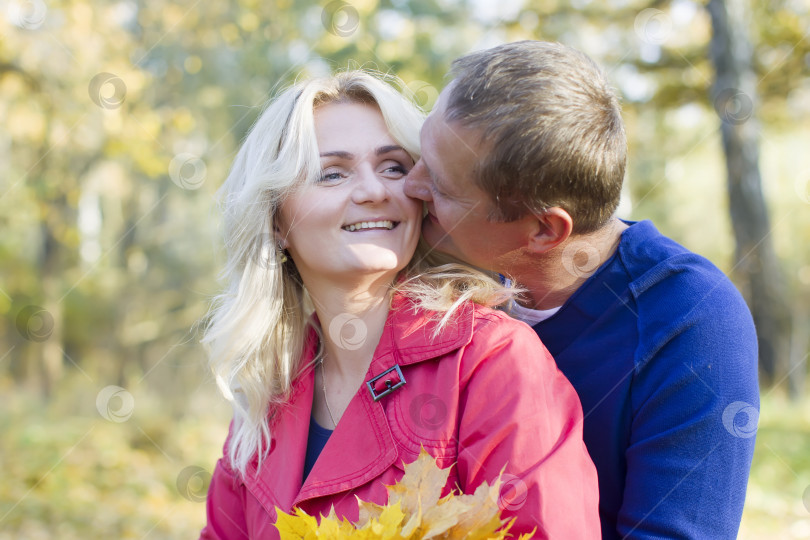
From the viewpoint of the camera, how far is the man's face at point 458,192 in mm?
2164

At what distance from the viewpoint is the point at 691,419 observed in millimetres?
1913

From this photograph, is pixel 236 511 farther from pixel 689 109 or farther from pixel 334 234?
pixel 689 109

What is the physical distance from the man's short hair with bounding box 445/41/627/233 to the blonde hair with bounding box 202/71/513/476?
14.6 inches

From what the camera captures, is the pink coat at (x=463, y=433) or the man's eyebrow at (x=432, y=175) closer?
the pink coat at (x=463, y=433)

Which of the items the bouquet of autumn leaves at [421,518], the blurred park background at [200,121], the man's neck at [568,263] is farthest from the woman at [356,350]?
the blurred park background at [200,121]

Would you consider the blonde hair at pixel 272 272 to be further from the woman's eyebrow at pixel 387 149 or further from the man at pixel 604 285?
the man at pixel 604 285

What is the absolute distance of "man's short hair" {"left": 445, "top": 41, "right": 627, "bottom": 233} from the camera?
2016mm

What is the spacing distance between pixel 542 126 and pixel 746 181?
663cm

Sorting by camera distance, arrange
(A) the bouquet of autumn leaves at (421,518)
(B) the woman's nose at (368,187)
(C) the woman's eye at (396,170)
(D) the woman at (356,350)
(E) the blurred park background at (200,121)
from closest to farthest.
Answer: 1. (A) the bouquet of autumn leaves at (421,518)
2. (D) the woman at (356,350)
3. (B) the woman's nose at (368,187)
4. (C) the woman's eye at (396,170)
5. (E) the blurred park background at (200,121)

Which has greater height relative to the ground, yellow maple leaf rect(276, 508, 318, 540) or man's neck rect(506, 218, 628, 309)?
man's neck rect(506, 218, 628, 309)

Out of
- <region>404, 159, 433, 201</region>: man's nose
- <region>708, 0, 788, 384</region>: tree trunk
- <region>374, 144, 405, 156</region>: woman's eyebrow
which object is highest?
<region>374, 144, 405, 156</region>: woman's eyebrow

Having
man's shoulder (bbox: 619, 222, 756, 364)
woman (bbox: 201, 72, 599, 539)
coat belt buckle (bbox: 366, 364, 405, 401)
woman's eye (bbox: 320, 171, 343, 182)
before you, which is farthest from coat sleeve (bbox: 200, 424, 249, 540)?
man's shoulder (bbox: 619, 222, 756, 364)

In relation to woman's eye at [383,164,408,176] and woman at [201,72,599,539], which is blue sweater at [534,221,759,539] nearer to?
woman at [201,72,599,539]

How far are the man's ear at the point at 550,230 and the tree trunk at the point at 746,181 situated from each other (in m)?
5.78
